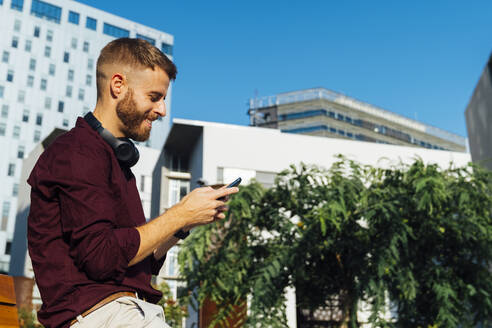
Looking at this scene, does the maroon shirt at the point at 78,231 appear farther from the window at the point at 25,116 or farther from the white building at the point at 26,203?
the window at the point at 25,116

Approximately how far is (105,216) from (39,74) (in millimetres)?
64309

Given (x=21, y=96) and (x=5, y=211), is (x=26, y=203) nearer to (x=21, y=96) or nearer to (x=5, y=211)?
(x=5, y=211)

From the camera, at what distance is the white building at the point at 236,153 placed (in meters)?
24.1

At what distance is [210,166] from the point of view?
23844 mm

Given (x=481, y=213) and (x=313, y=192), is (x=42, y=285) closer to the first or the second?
(x=313, y=192)

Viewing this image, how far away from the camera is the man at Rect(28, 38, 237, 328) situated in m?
1.42

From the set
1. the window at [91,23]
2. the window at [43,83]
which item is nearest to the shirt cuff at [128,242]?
the window at [43,83]

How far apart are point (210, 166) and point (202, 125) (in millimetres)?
2392

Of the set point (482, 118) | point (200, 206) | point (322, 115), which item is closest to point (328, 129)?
point (322, 115)

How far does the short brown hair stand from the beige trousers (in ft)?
2.35

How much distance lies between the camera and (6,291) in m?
1.61

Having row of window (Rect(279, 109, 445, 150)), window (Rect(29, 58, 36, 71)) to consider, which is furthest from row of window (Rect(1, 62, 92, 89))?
row of window (Rect(279, 109, 445, 150))

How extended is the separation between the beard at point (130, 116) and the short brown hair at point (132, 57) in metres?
0.10

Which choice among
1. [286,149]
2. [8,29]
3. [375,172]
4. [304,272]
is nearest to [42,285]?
[304,272]
